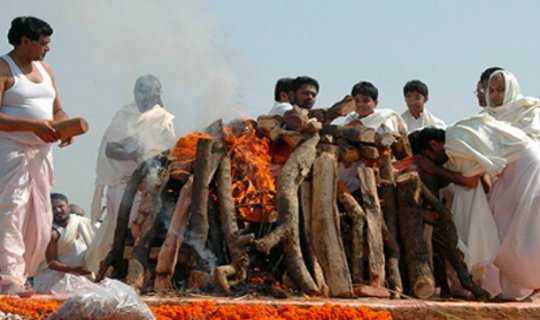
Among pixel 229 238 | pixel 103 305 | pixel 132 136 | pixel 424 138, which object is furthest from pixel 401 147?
pixel 103 305

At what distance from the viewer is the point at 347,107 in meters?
11.2

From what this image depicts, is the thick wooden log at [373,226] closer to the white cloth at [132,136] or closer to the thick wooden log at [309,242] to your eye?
the thick wooden log at [309,242]

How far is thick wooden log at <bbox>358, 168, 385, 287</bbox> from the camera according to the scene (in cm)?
992

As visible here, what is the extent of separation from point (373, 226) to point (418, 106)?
3651 mm

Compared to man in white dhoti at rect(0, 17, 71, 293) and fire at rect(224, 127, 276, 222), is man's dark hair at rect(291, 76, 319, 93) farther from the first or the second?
man in white dhoti at rect(0, 17, 71, 293)

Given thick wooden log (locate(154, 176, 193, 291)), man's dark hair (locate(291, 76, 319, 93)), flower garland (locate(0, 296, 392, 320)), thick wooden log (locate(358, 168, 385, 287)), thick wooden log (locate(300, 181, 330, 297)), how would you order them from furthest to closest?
man's dark hair (locate(291, 76, 319, 93)), thick wooden log (locate(358, 168, 385, 287)), thick wooden log (locate(154, 176, 193, 291)), thick wooden log (locate(300, 181, 330, 297)), flower garland (locate(0, 296, 392, 320))

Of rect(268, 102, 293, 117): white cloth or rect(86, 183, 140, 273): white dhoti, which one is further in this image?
rect(86, 183, 140, 273): white dhoti

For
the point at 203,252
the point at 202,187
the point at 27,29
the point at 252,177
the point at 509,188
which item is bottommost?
the point at 203,252

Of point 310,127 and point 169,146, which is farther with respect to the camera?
point 169,146

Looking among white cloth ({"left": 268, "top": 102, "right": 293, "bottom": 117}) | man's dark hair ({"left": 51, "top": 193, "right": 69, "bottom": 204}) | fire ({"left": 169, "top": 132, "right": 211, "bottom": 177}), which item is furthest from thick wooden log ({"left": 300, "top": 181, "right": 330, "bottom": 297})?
man's dark hair ({"left": 51, "top": 193, "right": 69, "bottom": 204})

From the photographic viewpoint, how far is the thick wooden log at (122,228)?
33.9ft

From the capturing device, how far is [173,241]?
975cm

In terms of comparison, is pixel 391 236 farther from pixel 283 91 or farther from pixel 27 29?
pixel 27 29

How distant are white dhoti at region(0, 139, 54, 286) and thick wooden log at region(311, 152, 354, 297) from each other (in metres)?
2.53
